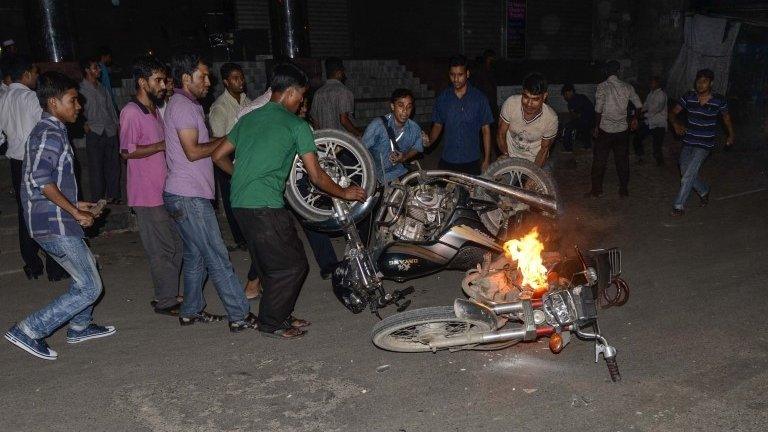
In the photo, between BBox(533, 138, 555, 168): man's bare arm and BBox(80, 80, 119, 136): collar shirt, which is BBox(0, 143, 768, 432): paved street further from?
BBox(80, 80, 119, 136): collar shirt

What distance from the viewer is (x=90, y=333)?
5168mm

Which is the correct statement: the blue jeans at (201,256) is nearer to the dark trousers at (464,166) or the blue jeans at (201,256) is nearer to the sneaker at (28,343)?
the sneaker at (28,343)

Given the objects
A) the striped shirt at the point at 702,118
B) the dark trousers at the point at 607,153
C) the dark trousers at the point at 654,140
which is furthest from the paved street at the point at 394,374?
the dark trousers at the point at 654,140

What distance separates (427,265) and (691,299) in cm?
251

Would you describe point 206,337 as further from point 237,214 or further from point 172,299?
point 237,214

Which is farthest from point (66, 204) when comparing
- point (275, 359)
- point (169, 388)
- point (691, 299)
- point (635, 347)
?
point (691, 299)

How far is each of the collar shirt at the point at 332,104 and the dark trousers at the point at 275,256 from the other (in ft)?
11.3

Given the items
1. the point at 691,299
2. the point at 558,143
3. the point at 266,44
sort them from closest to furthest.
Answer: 1. the point at 691,299
2. the point at 558,143
3. the point at 266,44

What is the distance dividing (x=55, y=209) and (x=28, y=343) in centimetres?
105

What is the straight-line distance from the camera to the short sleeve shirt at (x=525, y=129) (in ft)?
21.3

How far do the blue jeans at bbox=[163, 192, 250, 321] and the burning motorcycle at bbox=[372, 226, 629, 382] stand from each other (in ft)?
4.70

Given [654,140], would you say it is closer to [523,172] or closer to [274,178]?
[523,172]

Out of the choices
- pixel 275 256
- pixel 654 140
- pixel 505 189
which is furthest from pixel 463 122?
pixel 654 140

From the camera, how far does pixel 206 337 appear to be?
5156 millimetres
